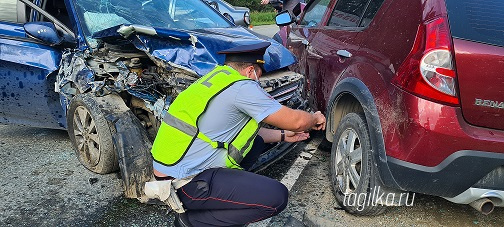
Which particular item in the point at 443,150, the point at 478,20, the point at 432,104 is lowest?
the point at 443,150

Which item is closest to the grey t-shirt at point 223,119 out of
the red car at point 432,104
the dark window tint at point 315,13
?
the red car at point 432,104

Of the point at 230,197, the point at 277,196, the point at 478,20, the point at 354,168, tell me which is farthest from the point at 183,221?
the point at 478,20

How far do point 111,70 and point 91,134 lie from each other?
573 millimetres

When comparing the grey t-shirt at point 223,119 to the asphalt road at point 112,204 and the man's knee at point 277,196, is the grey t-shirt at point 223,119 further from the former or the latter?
the asphalt road at point 112,204

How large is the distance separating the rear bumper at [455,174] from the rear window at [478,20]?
590mm

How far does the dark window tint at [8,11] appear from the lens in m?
4.29

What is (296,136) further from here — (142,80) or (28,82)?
(28,82)

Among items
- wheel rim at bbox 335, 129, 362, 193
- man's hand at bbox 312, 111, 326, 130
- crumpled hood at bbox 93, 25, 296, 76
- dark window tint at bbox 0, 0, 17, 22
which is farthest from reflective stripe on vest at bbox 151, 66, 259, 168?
dark window tint at bbox 0, 0, 17, 22

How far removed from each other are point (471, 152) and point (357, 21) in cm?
156

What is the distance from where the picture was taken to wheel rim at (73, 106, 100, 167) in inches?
147

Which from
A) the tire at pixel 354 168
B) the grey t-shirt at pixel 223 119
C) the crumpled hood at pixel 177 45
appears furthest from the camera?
the crumpled hood at pixel 177 45

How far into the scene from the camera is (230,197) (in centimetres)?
221

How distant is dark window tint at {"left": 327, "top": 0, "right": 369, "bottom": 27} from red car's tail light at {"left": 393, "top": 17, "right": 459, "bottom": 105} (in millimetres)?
1101

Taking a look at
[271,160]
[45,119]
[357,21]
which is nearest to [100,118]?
[45,119]
